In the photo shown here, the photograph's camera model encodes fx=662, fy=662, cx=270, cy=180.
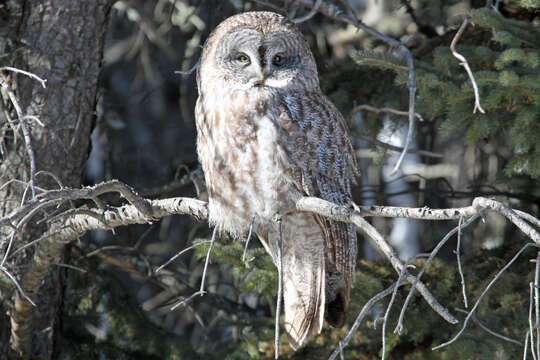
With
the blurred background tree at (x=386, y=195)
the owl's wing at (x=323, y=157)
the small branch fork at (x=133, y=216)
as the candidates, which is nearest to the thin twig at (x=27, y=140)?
the small branch fork at (x=133, y=216)

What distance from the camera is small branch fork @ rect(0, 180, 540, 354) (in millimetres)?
1979

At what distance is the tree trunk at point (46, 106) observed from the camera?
11.1 ft

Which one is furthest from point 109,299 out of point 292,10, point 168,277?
point 292,10

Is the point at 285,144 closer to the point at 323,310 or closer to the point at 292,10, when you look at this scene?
the point at 323,310

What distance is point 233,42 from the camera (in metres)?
3.24

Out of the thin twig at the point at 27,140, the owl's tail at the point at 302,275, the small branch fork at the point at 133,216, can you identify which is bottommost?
the owl's tail at the point at 302,275

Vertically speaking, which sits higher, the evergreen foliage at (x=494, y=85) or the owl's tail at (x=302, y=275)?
the evergreen foliage at (x=494, y=85)

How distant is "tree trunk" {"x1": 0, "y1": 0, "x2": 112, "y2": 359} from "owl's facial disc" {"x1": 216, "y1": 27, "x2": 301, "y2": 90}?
2.53 ft

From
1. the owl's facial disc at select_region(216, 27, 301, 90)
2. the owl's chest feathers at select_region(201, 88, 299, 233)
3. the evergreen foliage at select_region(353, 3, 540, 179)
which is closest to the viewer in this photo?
the evergreen foliage at select_region(353, 3, 540, 179)

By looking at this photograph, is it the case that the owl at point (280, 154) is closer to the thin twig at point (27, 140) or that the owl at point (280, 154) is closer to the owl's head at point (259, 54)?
the owl's head at point (259, 54)

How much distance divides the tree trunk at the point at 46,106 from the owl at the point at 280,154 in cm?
64

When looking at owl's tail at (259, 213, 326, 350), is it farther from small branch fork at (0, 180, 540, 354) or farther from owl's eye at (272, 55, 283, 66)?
owl's eye at (272, 55, 283, 66)

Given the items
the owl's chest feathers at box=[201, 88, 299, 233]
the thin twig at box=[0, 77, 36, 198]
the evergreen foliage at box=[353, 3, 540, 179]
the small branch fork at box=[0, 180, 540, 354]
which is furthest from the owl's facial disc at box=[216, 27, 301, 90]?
the thin twig at box=[0, 77, 36, 198]

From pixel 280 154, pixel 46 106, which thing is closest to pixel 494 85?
pixel 280 154
